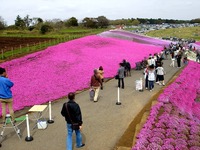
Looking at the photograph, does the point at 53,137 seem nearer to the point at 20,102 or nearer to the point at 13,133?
the point at 13,133

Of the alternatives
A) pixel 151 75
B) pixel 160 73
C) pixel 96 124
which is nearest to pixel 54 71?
pixel 160 73

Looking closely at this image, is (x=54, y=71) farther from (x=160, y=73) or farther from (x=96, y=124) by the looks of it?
(x=96, y=124)

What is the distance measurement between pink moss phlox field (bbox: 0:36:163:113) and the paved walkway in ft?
6.78

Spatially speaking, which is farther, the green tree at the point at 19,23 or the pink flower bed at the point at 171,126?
the green tree at the point at 19,23

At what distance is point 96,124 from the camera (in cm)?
1273

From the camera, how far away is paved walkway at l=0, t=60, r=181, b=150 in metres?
10.7

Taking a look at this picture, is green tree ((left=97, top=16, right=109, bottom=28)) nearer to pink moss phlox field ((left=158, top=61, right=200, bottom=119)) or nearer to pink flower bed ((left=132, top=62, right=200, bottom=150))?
pink moss phlox field ((left=158, top=61, right=200, bottom=119))

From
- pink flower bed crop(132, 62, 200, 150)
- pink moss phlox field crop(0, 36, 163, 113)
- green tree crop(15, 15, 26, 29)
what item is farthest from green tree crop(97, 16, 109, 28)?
pink flower bed crop(132, 62, 200, 150)

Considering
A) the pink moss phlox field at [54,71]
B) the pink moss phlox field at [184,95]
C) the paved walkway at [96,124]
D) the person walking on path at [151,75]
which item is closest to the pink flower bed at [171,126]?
the pink moss phlox field at [184,95]

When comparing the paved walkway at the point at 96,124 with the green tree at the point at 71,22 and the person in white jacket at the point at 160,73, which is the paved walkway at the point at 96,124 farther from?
the green tree at the point at 71,22

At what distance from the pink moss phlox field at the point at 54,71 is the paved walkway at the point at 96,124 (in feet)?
6.78

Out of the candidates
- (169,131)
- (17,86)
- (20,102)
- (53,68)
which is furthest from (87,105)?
(53,68)

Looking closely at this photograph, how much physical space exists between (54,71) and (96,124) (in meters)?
14.3

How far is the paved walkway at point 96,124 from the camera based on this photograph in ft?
35.1
